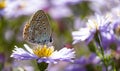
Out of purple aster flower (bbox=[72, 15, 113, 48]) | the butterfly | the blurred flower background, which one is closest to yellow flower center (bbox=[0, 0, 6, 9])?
the blurred flower background

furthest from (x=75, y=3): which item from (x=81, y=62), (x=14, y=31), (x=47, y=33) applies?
(x=47, y=33)

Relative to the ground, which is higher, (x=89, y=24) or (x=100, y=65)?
(x=89, y=24)

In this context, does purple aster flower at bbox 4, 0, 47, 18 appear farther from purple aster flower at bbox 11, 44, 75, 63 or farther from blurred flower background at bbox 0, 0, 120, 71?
purple aster flower at bbox 11, 44, 75, 63

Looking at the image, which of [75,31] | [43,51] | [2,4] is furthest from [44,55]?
[2,4]

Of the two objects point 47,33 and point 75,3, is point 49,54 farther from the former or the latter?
point 75,3

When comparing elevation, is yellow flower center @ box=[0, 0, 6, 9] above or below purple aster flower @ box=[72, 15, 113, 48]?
above

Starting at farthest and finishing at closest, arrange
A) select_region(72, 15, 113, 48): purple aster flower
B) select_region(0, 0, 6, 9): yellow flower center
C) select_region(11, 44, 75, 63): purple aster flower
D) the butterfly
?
1. select_region(0, 0, 6, 9): yellow flower center
2. select_region(72, 15, 113, 48): purple aster flower
3. the butterfly
4. select_region(11, 44, 75, 63): purple aster flower

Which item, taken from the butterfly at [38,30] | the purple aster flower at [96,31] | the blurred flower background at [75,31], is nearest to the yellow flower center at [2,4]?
the blurred flower background at [75,31]
